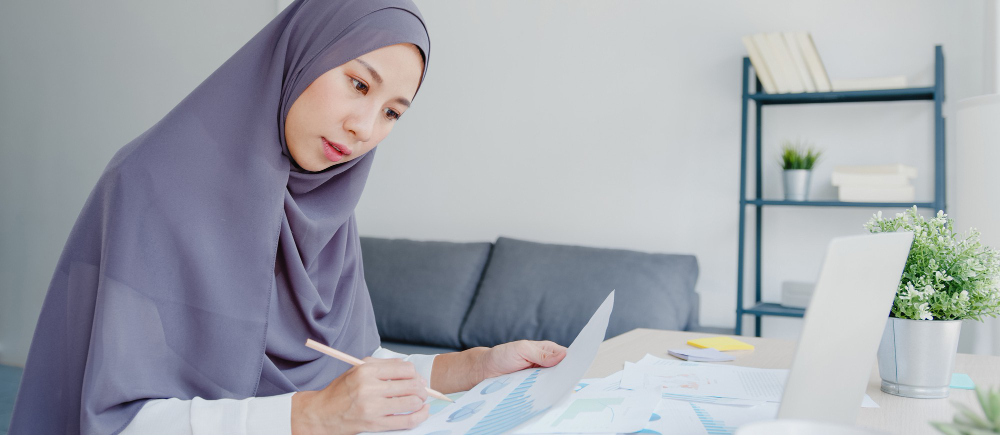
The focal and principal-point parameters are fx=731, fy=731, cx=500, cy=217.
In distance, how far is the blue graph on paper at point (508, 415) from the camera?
722mm

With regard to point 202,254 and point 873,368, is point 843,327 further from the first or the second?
point 202,254

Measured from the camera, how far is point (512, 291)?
8.87ft

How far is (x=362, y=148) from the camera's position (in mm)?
1137

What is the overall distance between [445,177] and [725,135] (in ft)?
4.06

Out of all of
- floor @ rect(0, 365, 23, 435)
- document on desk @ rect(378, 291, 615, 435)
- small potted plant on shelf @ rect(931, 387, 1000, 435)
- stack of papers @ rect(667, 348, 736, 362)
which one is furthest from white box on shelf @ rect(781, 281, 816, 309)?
floor @ rect(0, 365, 23, 435)

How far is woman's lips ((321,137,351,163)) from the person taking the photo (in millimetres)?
1107

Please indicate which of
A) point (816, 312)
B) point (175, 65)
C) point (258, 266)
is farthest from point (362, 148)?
point (175, 65)

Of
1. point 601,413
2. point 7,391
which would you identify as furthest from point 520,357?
point 7,391

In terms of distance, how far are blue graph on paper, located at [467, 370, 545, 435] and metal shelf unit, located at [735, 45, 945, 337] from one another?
71.1 inches

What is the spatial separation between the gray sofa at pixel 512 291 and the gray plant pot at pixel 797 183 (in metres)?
0.42

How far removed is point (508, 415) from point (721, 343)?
0.78 m

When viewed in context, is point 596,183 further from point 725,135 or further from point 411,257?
point 411,257

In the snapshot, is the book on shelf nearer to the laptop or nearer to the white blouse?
the laptop

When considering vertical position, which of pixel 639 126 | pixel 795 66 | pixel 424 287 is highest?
pixel 795 66
